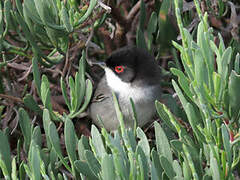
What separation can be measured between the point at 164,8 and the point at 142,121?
2.63ft

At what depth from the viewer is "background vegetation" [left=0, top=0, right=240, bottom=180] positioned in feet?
5.21

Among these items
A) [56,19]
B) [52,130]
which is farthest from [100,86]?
[52,130]

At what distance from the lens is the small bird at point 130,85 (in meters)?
3.18

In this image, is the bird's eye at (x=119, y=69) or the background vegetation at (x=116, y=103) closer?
the background vegetation at (x=116, y=103)

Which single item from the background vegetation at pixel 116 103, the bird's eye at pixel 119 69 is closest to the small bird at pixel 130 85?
the bird's eye at pixel 119 69

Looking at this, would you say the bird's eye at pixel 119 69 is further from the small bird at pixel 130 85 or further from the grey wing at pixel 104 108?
the grey wing at pixel 104 108

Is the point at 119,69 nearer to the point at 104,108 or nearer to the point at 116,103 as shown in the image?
the point at 104,108

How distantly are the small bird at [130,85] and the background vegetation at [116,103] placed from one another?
0.35 ft

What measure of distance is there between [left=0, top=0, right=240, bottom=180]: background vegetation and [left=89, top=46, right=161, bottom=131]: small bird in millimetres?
108

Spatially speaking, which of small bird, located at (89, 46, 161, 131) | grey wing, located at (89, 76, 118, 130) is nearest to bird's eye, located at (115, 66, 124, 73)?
small bird, located at (89, 46, 161, 131)

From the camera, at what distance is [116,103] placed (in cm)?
188

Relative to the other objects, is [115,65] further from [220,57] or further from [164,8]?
[220,57]

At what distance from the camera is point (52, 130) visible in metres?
1.88

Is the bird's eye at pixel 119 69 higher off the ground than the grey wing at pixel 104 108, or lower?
higher
